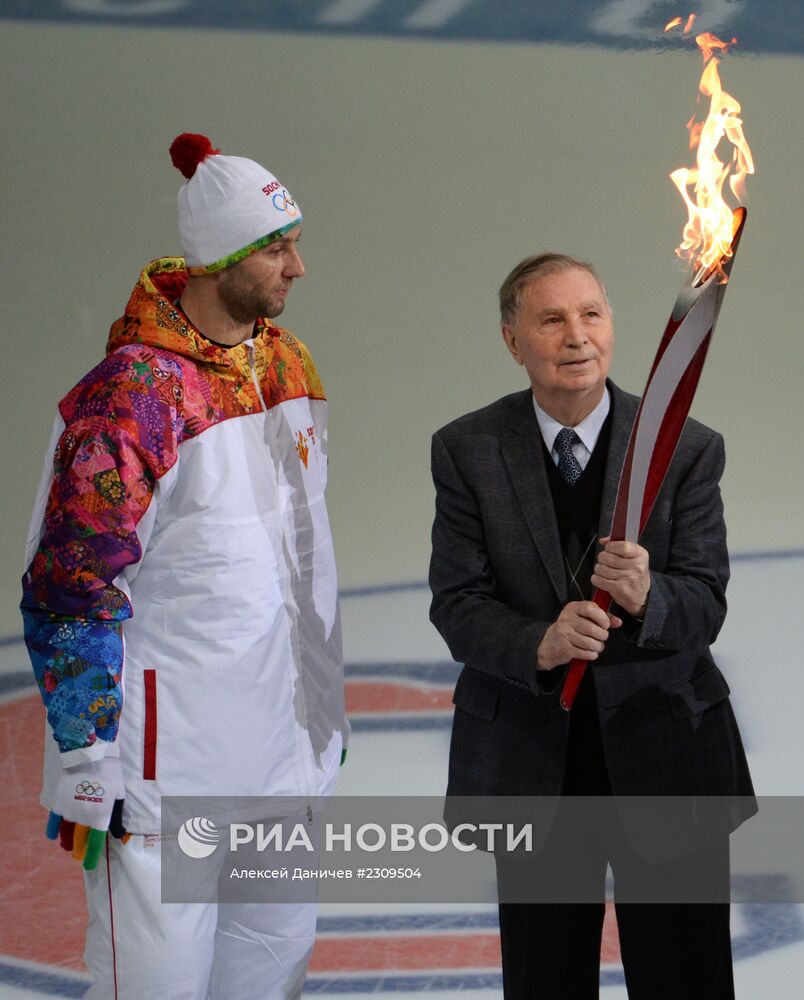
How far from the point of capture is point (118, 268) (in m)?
4.55

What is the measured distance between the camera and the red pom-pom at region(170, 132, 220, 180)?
1790 mm

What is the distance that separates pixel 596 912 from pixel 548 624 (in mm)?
380

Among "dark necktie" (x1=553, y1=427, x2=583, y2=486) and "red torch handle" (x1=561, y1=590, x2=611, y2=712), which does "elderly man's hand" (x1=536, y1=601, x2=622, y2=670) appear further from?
"dark necktie" (x1=553, y1=427, x2=583, y2=486)

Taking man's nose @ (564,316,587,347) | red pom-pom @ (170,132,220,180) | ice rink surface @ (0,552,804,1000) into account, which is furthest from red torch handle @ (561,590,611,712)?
ice rink surface @ (0,552,804,1000)

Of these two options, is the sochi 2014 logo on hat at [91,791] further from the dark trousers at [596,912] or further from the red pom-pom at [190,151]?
the red pom-pom at [190,151]

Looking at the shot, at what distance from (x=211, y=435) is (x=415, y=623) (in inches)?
85.5

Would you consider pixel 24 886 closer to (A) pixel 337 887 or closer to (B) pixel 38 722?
(A) pixel 337 887

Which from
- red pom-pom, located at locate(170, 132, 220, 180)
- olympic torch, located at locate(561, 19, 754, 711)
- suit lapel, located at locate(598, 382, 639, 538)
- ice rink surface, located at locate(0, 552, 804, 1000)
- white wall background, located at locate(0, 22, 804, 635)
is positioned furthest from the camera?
white wall background, located at locate(0, 22, 804, 635)

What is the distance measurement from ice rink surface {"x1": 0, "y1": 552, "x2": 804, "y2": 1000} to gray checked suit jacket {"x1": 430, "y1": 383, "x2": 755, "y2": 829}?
0.71 metres

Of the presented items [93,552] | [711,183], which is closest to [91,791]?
[93,552]

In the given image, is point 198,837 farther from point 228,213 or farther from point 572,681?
point 228,213

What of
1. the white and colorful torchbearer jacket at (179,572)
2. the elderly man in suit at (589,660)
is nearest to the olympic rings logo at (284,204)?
the white and colorful torchbearer jacket at (179,572)

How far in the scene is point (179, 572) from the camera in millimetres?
1688

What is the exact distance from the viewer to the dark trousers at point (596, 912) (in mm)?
1701
